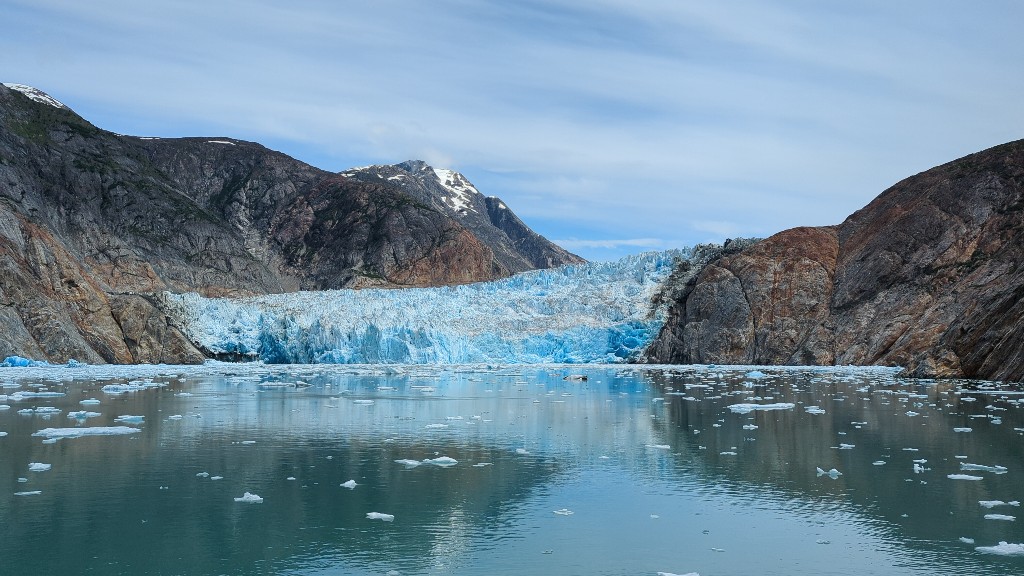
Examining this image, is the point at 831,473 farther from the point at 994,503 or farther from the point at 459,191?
the point at 459,191

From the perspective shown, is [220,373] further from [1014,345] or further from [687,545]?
[687,545]

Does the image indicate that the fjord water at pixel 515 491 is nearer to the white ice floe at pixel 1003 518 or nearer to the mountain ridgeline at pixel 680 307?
the white ice floe at pixel 1003 518

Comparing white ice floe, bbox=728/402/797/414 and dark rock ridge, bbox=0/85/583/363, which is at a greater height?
dark rock ridge, bbox=0/85/583/363

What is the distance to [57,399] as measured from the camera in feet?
62.0

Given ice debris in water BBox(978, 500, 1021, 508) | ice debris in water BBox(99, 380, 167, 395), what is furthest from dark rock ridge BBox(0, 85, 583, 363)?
ice debris in water BBox(978, 500, 1021, 508)

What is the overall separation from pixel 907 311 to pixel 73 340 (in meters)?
41.7

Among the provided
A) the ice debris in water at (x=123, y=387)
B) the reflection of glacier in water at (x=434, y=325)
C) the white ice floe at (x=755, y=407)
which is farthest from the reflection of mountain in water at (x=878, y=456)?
the reflection of glacier in water at (x=434, y=325)

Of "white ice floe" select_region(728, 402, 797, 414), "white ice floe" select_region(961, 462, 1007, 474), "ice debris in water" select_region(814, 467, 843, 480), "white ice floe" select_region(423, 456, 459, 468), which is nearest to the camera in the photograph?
"ice debris in water" select_region(814, 467, 843, 480)

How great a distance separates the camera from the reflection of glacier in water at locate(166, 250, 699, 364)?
45.7 m

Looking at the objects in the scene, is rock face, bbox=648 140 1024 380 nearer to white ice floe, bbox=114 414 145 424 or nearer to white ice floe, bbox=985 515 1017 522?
white ice floe, bbox=985 515 1017 522

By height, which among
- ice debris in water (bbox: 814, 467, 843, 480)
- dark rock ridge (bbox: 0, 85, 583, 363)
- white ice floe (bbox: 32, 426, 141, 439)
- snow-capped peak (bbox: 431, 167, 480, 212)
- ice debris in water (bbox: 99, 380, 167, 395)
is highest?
snow-capped peak (bbox: 431, 167, 480, 212)

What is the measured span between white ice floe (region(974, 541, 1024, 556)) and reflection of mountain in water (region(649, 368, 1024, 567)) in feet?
0.42

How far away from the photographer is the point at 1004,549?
6246 millimetres

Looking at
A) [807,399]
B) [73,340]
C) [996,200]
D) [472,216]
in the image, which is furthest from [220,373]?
[472,216]
